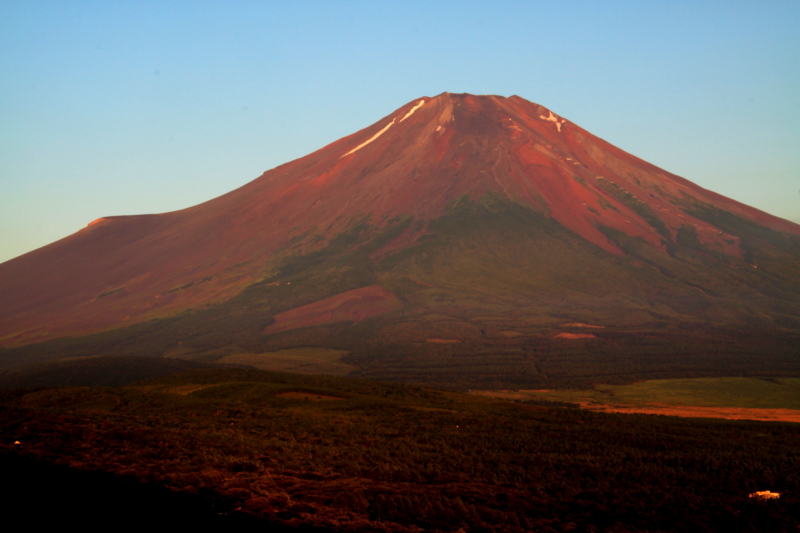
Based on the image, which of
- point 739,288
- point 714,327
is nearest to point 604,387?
point 714,327

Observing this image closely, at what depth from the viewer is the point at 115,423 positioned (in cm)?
2830

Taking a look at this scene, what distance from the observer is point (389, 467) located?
24672mm

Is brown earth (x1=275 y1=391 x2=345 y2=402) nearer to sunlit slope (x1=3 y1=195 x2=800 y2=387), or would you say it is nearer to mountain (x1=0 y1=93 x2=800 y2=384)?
sunlit slope (x1=3 y1=195 x2=800 y2=387)


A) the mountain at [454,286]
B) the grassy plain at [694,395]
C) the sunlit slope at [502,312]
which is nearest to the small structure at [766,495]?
the grassy plain at [694,395]

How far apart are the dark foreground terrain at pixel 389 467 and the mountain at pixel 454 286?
5736cm

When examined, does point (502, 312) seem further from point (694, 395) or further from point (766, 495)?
point (766, 495)

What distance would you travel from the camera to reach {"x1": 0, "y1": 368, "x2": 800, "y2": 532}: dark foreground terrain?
707 inches

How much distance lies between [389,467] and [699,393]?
66611mm

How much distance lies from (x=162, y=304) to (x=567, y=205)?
114 m

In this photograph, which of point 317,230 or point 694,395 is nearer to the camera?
point 694,395

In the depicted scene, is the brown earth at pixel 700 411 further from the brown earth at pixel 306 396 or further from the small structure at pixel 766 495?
the small structure at pixel 766 495

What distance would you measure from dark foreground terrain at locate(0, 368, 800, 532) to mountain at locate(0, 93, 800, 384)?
188ft

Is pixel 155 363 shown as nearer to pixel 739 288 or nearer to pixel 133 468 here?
pixel 133 468

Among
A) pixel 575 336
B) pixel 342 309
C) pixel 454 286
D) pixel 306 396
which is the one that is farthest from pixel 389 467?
pixel 454 286
